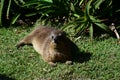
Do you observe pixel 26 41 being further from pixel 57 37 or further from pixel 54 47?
pixel 57 37

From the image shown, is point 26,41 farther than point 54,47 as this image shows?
Yes

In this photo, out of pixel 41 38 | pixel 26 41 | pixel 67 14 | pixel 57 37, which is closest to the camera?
pixel 57 37

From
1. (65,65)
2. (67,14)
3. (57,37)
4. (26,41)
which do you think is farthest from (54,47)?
(67,14)

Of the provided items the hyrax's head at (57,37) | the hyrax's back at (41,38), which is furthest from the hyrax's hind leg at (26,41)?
the hyrax's head at (57,37)

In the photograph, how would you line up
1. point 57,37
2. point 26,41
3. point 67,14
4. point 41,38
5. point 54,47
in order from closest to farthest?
point 57,37 < point 54,47 < point 41,38 < point 26,41 < point 67,14

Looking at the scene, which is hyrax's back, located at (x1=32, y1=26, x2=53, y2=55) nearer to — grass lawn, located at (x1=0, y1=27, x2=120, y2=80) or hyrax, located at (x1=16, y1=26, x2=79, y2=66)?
hyrax, located at (x1=16, y1=26, x2=79, y2=66)

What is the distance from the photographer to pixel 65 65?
7.81m

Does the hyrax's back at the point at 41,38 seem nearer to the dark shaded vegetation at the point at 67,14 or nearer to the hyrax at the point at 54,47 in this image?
the hyrax at the point at 54,47

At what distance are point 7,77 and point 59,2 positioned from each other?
2.61 meters

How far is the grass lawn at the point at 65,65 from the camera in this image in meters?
7.50

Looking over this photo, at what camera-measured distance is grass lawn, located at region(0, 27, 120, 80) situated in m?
7.50

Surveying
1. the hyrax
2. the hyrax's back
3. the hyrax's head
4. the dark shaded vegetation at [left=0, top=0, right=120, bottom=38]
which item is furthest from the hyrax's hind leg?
the hyrax's head

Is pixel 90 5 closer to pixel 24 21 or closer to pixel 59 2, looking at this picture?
pixel 59 2

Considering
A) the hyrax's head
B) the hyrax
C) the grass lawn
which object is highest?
the hyrax's head
